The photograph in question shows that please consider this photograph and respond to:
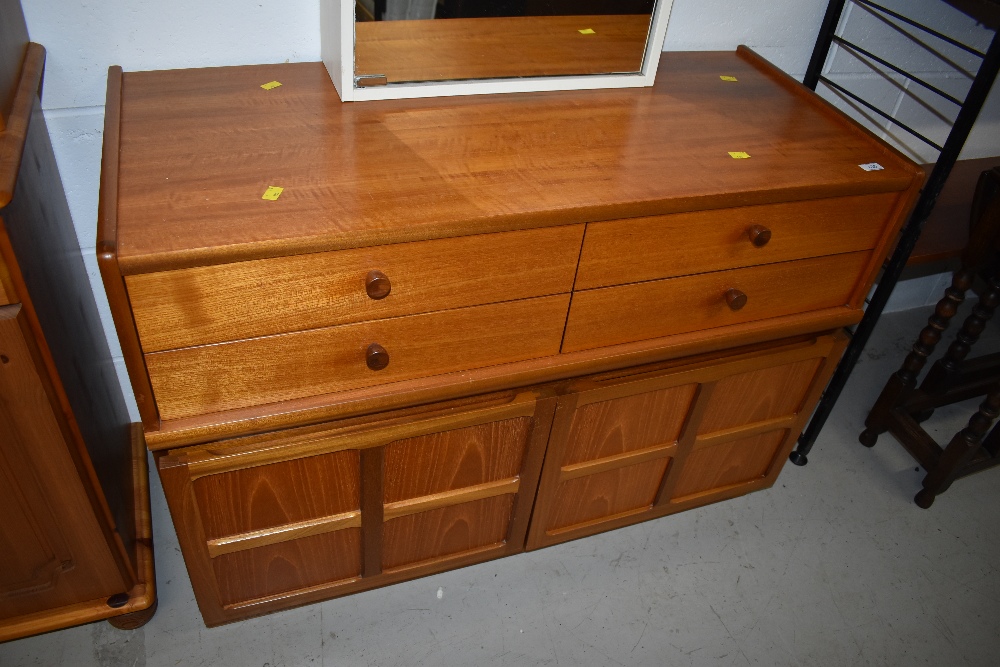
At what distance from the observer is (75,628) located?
160cm

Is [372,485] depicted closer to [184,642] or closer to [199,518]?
[199,518]

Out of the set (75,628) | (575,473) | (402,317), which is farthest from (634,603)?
(75,628)

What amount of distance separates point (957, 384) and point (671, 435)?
106 cm

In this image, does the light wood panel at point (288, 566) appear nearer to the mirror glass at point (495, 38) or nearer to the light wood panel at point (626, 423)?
the light wood panel at point (626, 423)

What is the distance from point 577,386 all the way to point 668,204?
0.41 m

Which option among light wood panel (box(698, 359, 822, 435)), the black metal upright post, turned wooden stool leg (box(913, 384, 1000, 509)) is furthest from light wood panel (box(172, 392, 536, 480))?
turned wooden stool leg (box(913, 384, 1000, 509))

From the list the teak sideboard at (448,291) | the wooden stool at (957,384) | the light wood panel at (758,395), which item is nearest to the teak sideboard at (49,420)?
the teak sideboard at (448,291)

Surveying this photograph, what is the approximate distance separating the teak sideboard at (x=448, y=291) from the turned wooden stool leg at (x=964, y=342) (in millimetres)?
539

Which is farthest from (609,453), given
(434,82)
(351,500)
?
(434,82)

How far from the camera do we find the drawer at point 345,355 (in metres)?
1.15

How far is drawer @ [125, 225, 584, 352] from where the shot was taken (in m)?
1.06

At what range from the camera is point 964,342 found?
2074 mm

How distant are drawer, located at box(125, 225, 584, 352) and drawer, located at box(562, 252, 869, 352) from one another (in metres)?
0.12

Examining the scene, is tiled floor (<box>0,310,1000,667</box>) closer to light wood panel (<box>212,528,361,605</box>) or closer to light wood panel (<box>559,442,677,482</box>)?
light wood panel (<box>212,528,361,605</box>)
